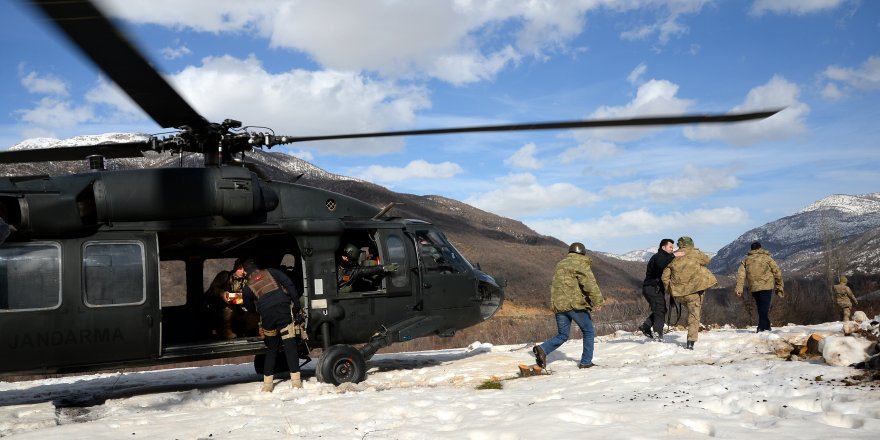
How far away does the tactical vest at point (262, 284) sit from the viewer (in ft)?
30.0

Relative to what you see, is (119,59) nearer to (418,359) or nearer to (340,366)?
(340,366)

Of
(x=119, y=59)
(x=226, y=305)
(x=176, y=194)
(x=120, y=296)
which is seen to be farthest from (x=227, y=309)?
(x=119, y=59)

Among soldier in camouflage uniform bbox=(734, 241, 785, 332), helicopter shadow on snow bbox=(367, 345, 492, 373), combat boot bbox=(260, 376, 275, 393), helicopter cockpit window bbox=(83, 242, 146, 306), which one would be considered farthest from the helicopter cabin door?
soldier in camouflage uniform bbox=(734, 241, 785, 332)

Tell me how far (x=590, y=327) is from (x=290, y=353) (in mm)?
4093

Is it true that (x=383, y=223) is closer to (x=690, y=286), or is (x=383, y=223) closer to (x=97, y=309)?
(x=97, y=309)

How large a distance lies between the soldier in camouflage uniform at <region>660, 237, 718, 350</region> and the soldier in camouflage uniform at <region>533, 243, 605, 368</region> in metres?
2.14

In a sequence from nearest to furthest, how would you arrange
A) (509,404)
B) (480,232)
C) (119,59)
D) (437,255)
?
(119,59), (509,404), (437,255), (480,232)

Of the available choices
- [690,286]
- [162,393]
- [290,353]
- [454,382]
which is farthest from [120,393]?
[690,286]

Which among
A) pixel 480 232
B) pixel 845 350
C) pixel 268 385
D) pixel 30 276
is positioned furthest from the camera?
pixel 480 232

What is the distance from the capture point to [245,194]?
922cm

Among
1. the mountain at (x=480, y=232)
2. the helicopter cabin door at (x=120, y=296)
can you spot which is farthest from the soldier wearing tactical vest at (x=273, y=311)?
the mountain at (x=480, y=232)

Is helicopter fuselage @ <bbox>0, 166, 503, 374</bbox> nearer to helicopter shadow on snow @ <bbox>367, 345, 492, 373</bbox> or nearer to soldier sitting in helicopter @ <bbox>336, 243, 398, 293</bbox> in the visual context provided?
soldier sitting in helicopter @ <bbox>336, 243, 398, 293</bbox>

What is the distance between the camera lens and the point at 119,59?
5336mm

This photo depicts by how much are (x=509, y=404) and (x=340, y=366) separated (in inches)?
128
